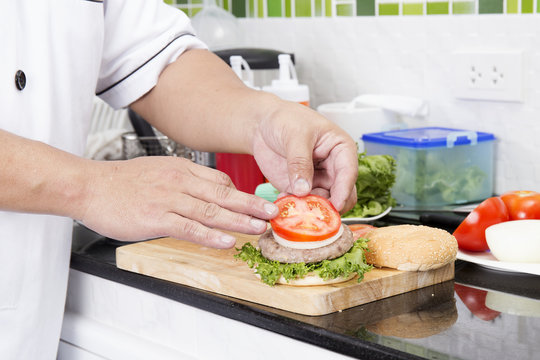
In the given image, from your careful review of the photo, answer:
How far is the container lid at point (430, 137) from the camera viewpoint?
143 centimetres

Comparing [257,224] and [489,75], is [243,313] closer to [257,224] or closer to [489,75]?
[257,224]

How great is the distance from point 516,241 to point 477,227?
79 mm

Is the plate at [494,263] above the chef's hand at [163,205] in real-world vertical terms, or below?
below

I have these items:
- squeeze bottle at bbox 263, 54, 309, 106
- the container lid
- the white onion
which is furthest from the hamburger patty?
squeeze bottle at bbox 263, 54, 309, 106

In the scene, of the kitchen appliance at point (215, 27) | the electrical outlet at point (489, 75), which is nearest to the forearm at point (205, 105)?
the electrical outlet at point (489, 75)

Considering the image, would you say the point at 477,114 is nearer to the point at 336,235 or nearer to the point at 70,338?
the point at 336,235

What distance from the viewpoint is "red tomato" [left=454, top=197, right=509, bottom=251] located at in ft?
3.60

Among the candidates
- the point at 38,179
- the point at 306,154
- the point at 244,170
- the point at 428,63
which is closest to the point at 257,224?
the point at 306,154

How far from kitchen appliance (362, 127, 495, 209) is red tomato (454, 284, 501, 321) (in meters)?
0.47

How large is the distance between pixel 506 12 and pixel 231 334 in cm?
85

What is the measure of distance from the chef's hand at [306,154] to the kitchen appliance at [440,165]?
15.3 inches

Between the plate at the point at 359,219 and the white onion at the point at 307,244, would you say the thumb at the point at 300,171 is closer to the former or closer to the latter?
the white onion at the point at 307,244

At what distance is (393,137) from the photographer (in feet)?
4.85

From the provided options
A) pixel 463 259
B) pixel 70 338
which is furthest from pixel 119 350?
pixel 463 259
